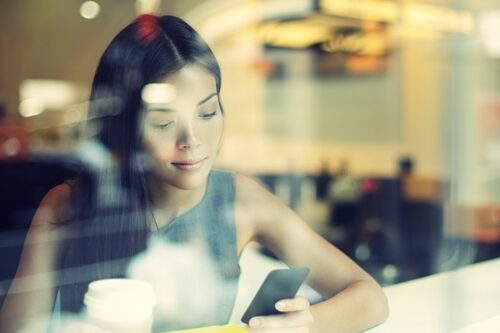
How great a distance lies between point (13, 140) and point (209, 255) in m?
0.54

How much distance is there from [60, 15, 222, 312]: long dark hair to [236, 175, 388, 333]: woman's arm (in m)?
0.23

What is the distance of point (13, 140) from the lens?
57.3 inches

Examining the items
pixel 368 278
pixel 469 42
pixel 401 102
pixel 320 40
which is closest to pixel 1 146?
pixel 368 278

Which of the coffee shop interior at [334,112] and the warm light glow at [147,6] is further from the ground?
the warm light glow at [147,6]

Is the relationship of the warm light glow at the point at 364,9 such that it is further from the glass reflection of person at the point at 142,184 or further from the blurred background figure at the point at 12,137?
the glass reflection of person at the point at 142,184

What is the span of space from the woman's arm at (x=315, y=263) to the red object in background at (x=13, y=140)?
1.55 ft

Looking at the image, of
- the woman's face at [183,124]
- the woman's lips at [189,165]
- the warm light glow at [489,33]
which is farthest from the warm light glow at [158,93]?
the warm light glow at [489,33]

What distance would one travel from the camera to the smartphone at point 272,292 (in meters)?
1.21

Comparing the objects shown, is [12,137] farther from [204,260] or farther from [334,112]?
[334,112]

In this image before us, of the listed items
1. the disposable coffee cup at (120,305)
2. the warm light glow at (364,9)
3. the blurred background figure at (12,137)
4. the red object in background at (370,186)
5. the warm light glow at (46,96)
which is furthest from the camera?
the red object in background at (370,186)

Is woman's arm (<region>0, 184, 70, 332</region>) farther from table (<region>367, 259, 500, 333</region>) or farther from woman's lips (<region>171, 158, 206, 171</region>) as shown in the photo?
table (<region>367, 259, 500, 333</region>)

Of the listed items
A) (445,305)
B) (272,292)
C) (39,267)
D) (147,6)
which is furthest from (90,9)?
(445,305)

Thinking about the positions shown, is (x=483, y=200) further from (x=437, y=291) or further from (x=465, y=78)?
(x=437, y=291)

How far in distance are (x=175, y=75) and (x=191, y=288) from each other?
1.25 ft
